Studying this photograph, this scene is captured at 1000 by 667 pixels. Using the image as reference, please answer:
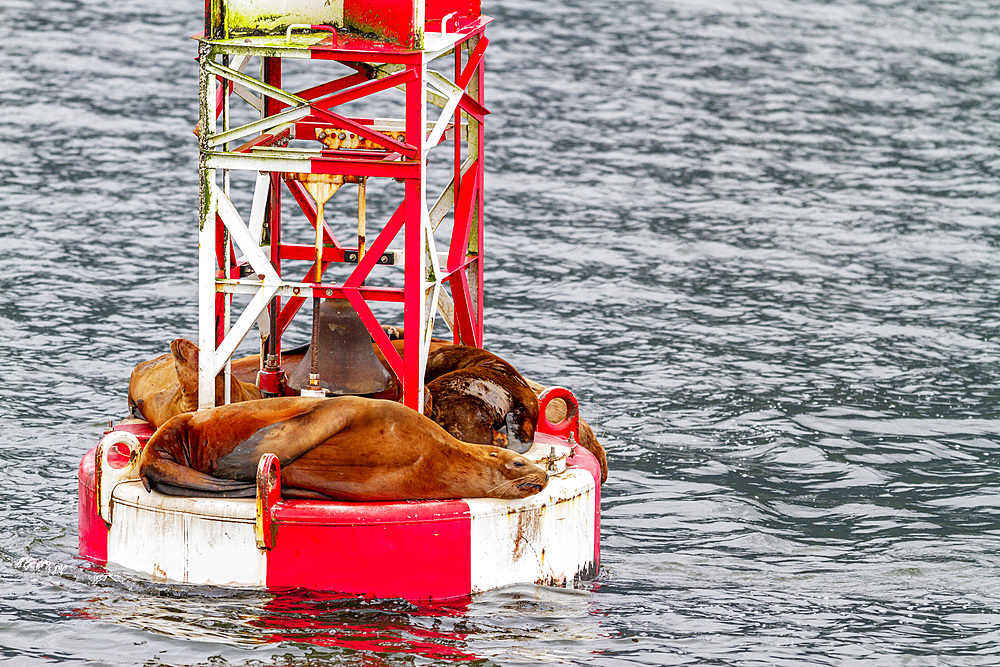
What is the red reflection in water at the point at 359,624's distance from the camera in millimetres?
9102

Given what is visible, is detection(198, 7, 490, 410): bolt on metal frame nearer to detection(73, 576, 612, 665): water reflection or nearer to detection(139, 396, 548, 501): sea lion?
detection(139, 396, 548, 501): sea lion

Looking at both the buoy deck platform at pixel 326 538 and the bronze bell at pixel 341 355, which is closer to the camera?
the buoy deck platform at pixel 326 538

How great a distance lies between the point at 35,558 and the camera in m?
10.7

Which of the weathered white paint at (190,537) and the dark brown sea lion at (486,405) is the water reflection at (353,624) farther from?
the dark brown sea lion at (486,405)

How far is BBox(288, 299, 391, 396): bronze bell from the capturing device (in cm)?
1041

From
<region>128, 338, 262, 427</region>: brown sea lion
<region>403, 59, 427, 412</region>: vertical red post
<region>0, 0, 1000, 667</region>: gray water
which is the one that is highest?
<region>403, 59, 427, 412</region>: vertical red post

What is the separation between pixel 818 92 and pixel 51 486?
20406 millimetres

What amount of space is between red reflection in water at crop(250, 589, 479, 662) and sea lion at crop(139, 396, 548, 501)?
0.67 m

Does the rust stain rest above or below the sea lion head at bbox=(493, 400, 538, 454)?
below

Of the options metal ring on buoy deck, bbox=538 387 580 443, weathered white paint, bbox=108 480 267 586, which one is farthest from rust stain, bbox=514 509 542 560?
weathered white paint, bbox=108 480 267 586

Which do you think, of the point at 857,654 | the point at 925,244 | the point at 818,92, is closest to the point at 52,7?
the point at 818,92

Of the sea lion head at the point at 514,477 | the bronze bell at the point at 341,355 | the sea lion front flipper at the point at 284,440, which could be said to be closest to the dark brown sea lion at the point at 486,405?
the bronze bell at the point at 341,355

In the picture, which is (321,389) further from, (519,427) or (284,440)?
(519,427)

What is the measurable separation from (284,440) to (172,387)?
161cm
